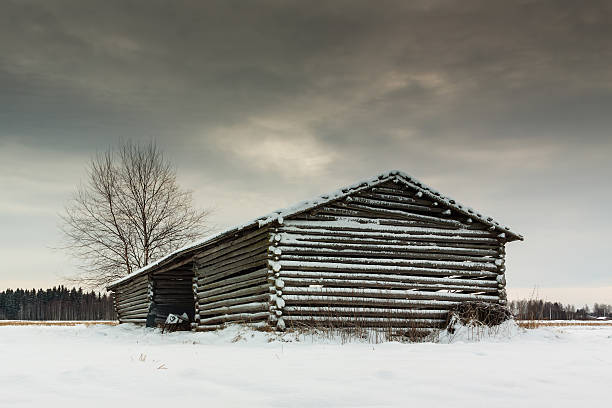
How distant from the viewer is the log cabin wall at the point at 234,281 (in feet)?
50.4

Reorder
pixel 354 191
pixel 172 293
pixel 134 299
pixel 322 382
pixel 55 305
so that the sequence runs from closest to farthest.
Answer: pixel 322 382 → pixel 354 191 → pixel 172 293 → pixel 134 299 → pixel 55 305

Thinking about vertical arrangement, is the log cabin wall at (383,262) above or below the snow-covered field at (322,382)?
above

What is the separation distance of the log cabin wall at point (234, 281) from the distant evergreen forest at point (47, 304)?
9839 cm

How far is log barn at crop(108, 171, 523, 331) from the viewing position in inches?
597

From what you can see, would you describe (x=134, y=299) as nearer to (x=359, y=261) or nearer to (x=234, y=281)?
(x=234, y=281)

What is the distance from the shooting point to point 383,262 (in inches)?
644

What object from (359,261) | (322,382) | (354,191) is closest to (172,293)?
(359,261)

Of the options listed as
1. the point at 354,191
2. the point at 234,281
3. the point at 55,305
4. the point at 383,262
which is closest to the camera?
the point at 354,191

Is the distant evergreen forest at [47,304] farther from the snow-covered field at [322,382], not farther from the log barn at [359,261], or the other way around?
the snow-covered field at [322,382]

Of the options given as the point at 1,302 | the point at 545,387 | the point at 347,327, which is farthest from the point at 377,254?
the point at 1,302

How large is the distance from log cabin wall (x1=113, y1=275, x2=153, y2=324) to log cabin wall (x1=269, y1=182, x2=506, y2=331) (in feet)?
33.6

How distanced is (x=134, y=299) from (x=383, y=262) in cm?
1502

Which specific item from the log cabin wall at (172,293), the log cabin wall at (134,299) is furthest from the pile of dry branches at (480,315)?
the log cabin wall at (134,299)

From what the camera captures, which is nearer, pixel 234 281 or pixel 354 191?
pixel 354 191
